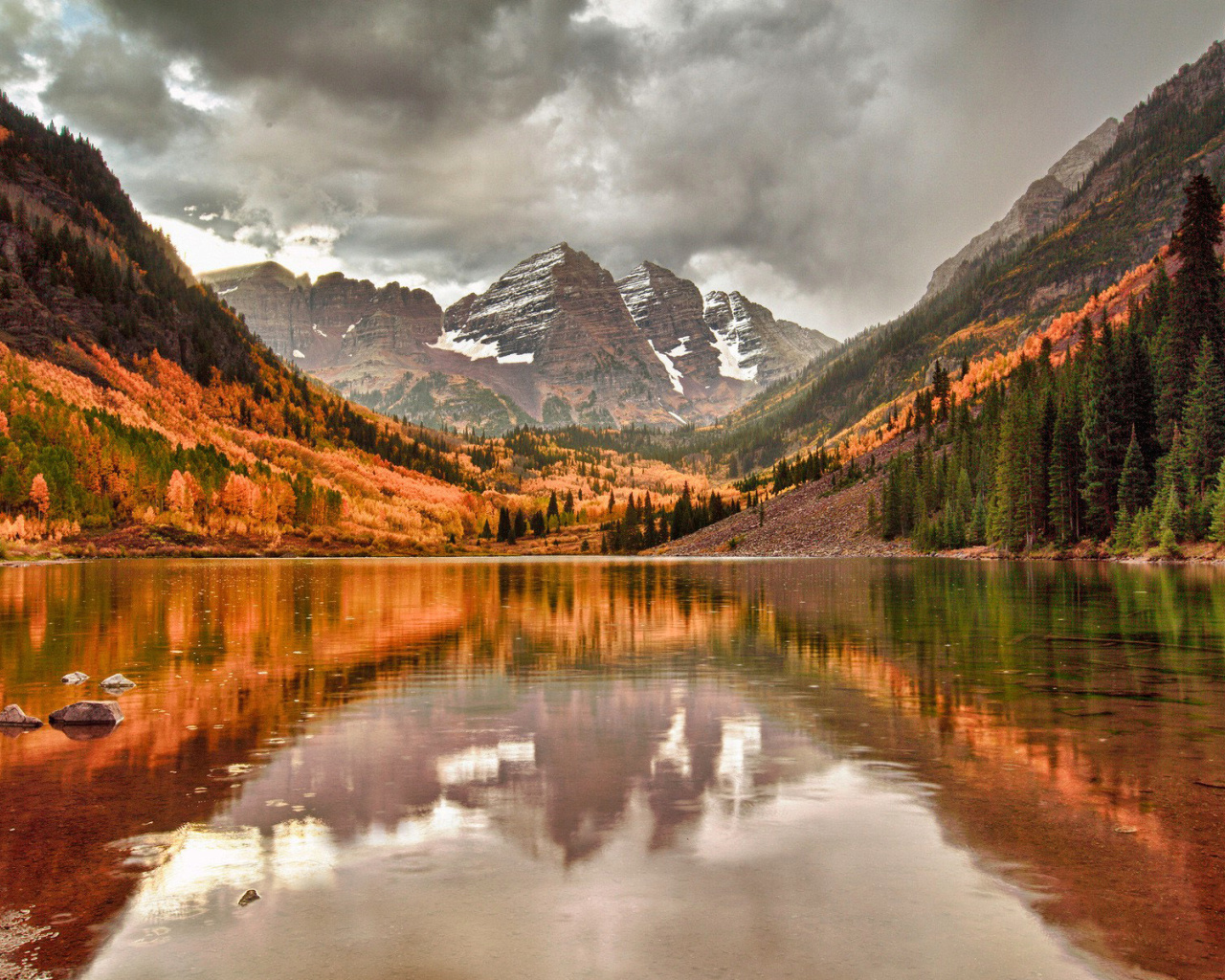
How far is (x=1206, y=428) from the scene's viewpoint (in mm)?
102875

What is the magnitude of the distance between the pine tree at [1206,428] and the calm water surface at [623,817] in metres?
89.4

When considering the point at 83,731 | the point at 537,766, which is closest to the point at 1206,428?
the point at 537,766

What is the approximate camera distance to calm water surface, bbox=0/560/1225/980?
863 centimetres

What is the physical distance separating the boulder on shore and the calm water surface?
2.16 feet

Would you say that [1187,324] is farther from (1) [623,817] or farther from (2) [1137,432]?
(1) [623,817]

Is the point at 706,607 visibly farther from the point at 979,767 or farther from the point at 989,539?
the point at 989,539

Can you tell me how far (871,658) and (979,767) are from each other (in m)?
14.8

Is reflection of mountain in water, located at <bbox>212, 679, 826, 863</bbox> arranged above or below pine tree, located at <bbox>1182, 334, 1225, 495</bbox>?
below

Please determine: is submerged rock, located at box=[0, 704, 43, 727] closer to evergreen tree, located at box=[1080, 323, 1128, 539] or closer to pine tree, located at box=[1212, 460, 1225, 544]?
pine tree, located at box=[1212, 460, 1225, 544]

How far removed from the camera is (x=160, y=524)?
7387 inches

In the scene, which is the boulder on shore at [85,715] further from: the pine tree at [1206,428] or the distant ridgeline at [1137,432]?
the pine tree at [1206,428]

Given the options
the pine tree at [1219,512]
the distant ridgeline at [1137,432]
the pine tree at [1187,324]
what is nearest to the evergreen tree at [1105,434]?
the distant ridgeline at [1137,432]

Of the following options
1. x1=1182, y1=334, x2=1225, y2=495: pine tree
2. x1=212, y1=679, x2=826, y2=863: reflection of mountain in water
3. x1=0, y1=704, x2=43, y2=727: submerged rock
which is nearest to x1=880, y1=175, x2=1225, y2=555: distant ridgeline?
x1=1182, y1=334, x2=1225, y2=495: pine tree

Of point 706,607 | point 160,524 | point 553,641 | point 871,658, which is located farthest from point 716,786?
point 160,524
